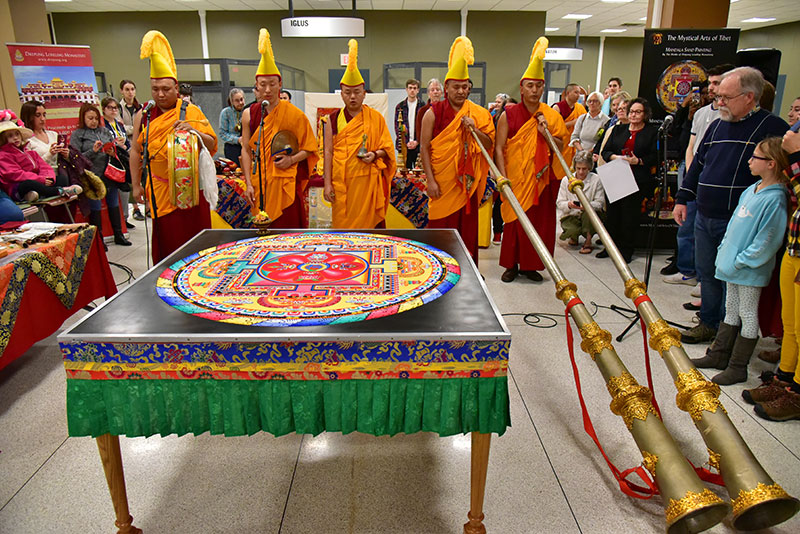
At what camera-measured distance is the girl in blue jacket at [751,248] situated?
2244 millimetres

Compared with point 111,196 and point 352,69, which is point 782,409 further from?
point 111,196

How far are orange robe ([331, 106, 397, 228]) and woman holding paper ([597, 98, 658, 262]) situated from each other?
177cm

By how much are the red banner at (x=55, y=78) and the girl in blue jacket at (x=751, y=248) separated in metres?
6.03

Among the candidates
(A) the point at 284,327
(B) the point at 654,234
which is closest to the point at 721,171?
(B) the point at 654,234

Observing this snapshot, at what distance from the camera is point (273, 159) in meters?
3.44

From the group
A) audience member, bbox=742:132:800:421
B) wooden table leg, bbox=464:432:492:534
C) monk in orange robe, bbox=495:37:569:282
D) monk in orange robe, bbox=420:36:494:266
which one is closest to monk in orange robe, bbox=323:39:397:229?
monk in orange robe, bbox=420:36:494:266

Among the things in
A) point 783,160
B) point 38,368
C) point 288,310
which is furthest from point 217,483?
point 783,160

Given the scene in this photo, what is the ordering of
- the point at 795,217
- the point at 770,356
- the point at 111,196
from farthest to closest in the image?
the point at 111,196 → the point at 770,356 → the point at 795,217

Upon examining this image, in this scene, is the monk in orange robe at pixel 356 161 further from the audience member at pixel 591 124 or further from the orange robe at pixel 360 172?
the audience member at pixel 591 124

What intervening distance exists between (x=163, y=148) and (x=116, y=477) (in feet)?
6.74

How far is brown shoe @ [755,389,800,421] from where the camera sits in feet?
7.23

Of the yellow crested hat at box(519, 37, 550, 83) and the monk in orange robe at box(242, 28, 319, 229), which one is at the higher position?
the yellow crested hat at box(519, 37, 550, 83)

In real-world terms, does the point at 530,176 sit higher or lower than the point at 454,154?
lower

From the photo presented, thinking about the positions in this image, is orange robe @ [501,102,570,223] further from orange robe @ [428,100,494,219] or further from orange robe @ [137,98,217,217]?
orange robe @ [137,98,217,217]
